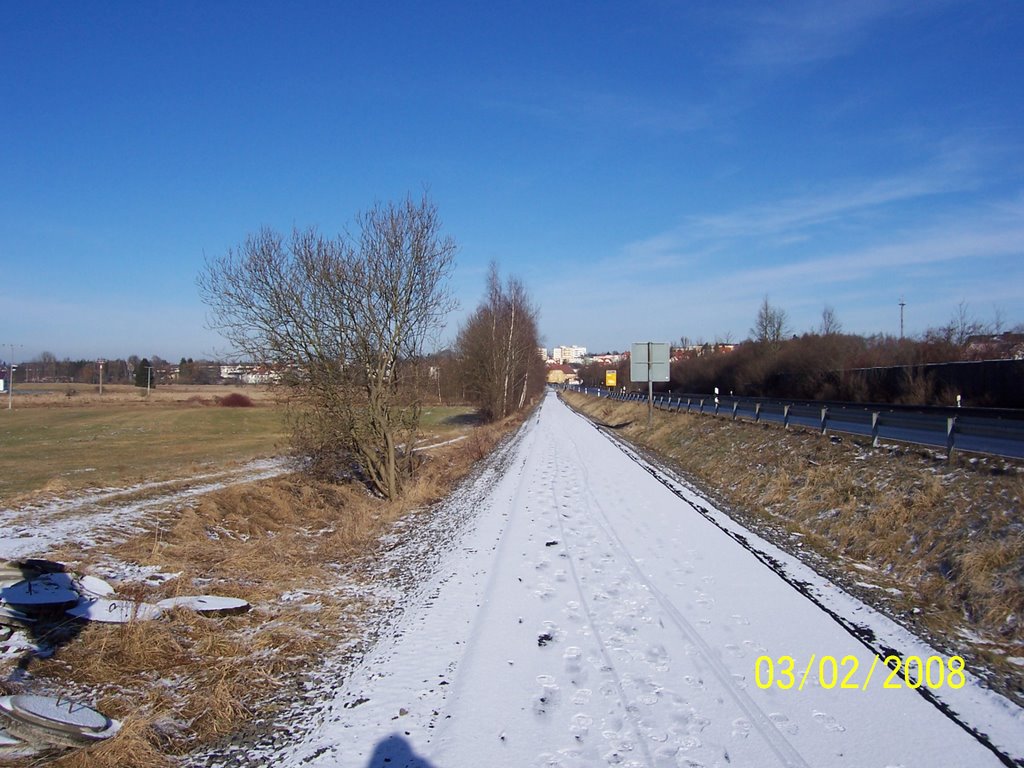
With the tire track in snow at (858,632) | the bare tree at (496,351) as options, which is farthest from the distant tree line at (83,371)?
the tire track in snow at (858,632)

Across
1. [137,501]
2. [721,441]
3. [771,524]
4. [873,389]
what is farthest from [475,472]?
[873,389]

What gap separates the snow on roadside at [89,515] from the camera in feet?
34.0

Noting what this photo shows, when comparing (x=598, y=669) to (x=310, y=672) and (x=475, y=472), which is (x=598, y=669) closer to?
(x=310, y=672)

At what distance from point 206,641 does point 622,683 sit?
3681mm

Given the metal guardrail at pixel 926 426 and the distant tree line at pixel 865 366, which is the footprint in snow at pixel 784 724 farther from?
the distant tree line at pixel 865 366

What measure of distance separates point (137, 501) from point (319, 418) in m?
4.36

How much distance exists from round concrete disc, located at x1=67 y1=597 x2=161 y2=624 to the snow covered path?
2222 mm

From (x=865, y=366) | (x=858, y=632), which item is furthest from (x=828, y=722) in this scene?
(x=865, y=366)

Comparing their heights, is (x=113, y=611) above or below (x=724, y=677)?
above

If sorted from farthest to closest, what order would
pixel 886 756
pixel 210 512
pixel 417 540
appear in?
pixel 210 512
pixel 417 540
pixel 886 756

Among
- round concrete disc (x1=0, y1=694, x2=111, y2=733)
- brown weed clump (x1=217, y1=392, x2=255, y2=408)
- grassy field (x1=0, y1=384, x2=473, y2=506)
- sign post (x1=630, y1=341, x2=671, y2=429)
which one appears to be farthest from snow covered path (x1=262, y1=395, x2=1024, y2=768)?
brown weed clump (x1=217, y1=392, x2=255, y2=408)

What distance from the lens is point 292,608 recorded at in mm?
7648

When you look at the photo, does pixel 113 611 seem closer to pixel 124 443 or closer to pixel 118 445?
pixel 118 445
